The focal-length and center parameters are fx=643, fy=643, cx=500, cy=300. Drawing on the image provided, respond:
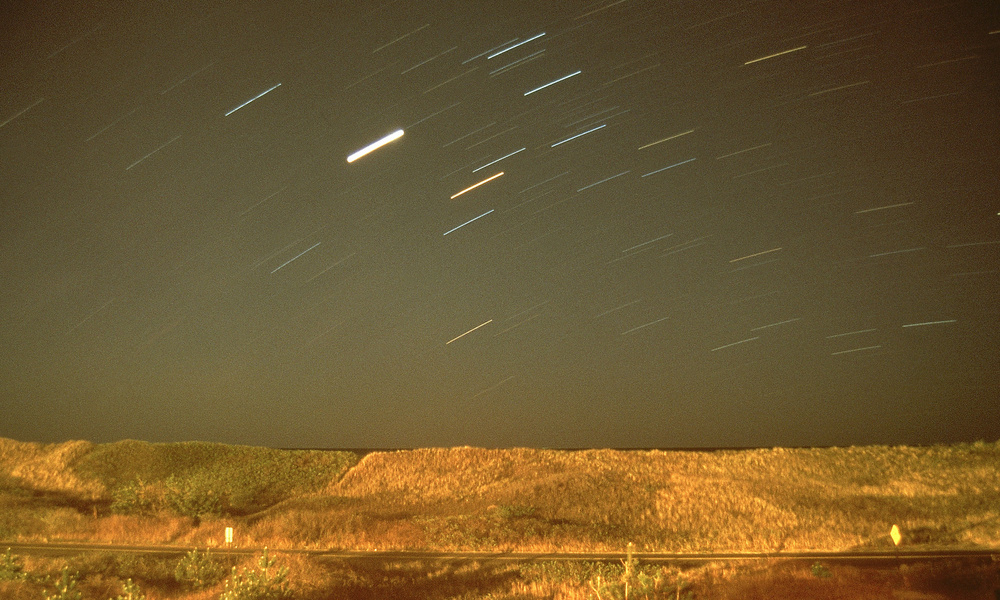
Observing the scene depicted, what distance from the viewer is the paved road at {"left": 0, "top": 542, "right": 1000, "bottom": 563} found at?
18531 millimetres

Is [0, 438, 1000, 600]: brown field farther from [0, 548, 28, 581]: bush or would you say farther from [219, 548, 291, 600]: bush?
[219, 548, 291, 600]: bush

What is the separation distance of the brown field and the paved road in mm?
1076

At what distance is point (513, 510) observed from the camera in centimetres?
2764

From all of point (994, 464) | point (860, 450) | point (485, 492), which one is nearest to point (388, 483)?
point (485, 492)

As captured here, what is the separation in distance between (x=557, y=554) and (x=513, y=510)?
24.9 ft

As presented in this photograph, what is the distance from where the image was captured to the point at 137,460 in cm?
4134

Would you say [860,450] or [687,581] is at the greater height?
[687,581]

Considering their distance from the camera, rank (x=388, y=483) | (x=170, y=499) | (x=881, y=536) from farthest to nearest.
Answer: (x=388, y=483) → (x=170, y=499) → (x=881, y=536)

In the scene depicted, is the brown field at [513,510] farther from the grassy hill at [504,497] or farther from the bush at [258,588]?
the bush at [258,588]

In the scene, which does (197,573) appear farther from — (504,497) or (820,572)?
(504,497)

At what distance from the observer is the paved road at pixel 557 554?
60.8 feet

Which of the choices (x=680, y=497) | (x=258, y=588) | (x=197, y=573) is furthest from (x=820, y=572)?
(x=680, y=497)

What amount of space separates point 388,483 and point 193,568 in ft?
73.4

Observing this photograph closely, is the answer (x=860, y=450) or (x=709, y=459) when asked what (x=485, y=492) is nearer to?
(x=709, y=459)
